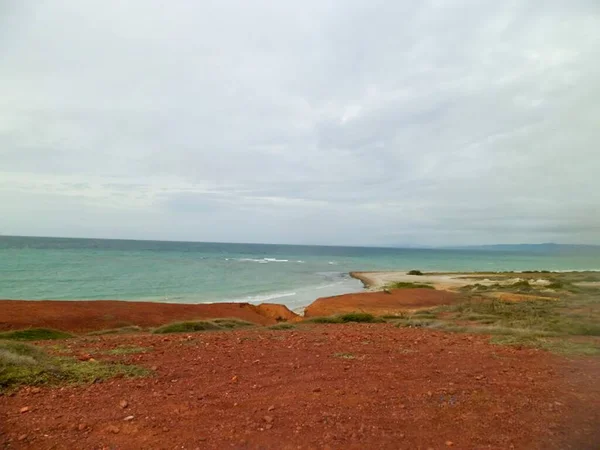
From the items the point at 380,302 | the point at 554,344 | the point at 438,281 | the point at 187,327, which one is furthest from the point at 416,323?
the point at 438,281

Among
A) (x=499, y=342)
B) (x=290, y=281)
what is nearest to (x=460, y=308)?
(x=499, y=342)

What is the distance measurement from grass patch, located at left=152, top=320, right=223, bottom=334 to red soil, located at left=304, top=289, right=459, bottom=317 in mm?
9387

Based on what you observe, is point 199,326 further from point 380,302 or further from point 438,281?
point 438,281

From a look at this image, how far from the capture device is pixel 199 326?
12539 mm

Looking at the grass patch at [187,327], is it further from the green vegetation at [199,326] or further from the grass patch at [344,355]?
the grass patch at [344,355]

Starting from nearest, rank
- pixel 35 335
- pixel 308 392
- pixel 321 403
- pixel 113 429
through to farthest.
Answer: pixel 113 429 → pixel 321 403 → pixel 308 392 → pixel 35 335

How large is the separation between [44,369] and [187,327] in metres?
6.15

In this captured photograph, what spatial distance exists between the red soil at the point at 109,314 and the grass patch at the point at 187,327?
5352 millimetres

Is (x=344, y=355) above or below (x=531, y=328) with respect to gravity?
above

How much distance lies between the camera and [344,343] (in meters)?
9.24

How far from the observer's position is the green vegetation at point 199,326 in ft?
38.9

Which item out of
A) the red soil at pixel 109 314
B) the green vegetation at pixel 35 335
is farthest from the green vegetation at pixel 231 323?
the green vegetation at pixel 35 335

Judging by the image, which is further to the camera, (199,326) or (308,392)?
(199,326)

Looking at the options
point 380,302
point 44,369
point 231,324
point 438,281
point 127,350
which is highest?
point 44,369
